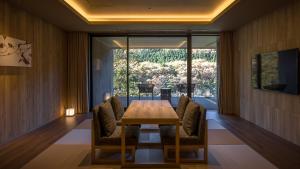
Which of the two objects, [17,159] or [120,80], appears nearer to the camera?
[17,159]

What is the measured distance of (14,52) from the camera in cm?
495

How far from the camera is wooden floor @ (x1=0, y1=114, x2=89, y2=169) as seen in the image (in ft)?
12.7

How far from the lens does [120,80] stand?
866 cm

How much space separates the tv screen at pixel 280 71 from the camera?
15.0ft

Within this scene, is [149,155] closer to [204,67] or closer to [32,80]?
[32,80]

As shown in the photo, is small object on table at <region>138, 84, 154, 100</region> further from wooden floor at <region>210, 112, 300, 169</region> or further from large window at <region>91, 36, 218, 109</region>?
wooden floor at <region>210, 112, 300, 169</region>

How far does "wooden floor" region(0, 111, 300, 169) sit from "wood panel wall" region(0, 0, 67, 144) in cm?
31

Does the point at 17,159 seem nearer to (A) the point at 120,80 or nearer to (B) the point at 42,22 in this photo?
(B) the point at 42,22

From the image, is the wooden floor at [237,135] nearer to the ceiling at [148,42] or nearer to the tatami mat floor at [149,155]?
the tatami mat floor at [149,155]

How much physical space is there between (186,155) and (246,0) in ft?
8.67

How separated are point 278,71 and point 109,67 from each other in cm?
509

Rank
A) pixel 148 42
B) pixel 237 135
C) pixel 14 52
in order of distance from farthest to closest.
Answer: pixel 148 42 < pixel 237 135 < pixel 14 52

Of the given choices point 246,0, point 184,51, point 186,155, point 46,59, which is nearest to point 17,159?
point 186,155

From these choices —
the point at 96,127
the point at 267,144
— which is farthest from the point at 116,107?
the point at 267,144
